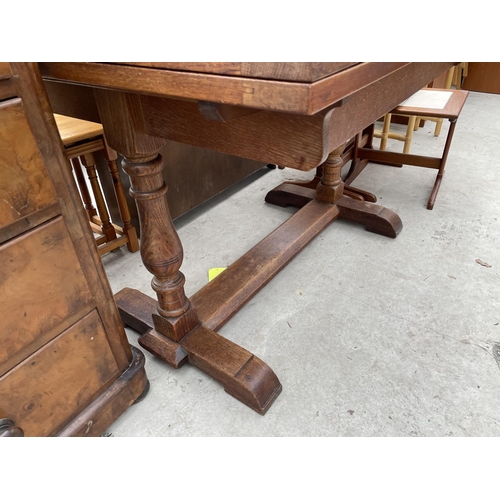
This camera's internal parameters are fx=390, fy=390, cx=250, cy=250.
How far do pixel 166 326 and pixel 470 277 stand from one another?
1.31m

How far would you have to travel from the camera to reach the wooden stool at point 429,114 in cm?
201

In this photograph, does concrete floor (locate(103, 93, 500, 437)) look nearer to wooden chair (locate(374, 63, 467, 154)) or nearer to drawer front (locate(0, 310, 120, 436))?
drawer front (locate(0, 310, 120, 436))

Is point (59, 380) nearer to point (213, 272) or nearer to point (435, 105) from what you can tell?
point (213, 272)

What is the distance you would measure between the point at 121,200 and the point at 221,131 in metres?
1.14

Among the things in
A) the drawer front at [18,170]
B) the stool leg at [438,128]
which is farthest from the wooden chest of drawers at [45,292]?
the stool leg at [438,128]

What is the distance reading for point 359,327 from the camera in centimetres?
149

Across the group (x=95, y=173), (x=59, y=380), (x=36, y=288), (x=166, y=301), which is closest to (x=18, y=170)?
(x=36, y=288)

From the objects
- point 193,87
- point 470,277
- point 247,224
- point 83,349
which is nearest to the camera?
point 193,87

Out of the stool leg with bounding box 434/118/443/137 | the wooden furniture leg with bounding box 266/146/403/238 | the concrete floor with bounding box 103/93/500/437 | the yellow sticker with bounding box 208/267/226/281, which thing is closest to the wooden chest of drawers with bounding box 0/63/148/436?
the concrete floor with bounding box 103/93/500/437

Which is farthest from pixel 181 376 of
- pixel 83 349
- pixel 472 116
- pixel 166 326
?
pixel 472 116

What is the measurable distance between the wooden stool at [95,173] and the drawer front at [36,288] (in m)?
0.78

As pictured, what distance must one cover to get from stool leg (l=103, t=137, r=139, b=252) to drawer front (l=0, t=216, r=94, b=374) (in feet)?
2.91

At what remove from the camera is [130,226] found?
193 centimetres

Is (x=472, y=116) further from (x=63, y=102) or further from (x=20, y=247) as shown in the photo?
(x=20, y=247)
